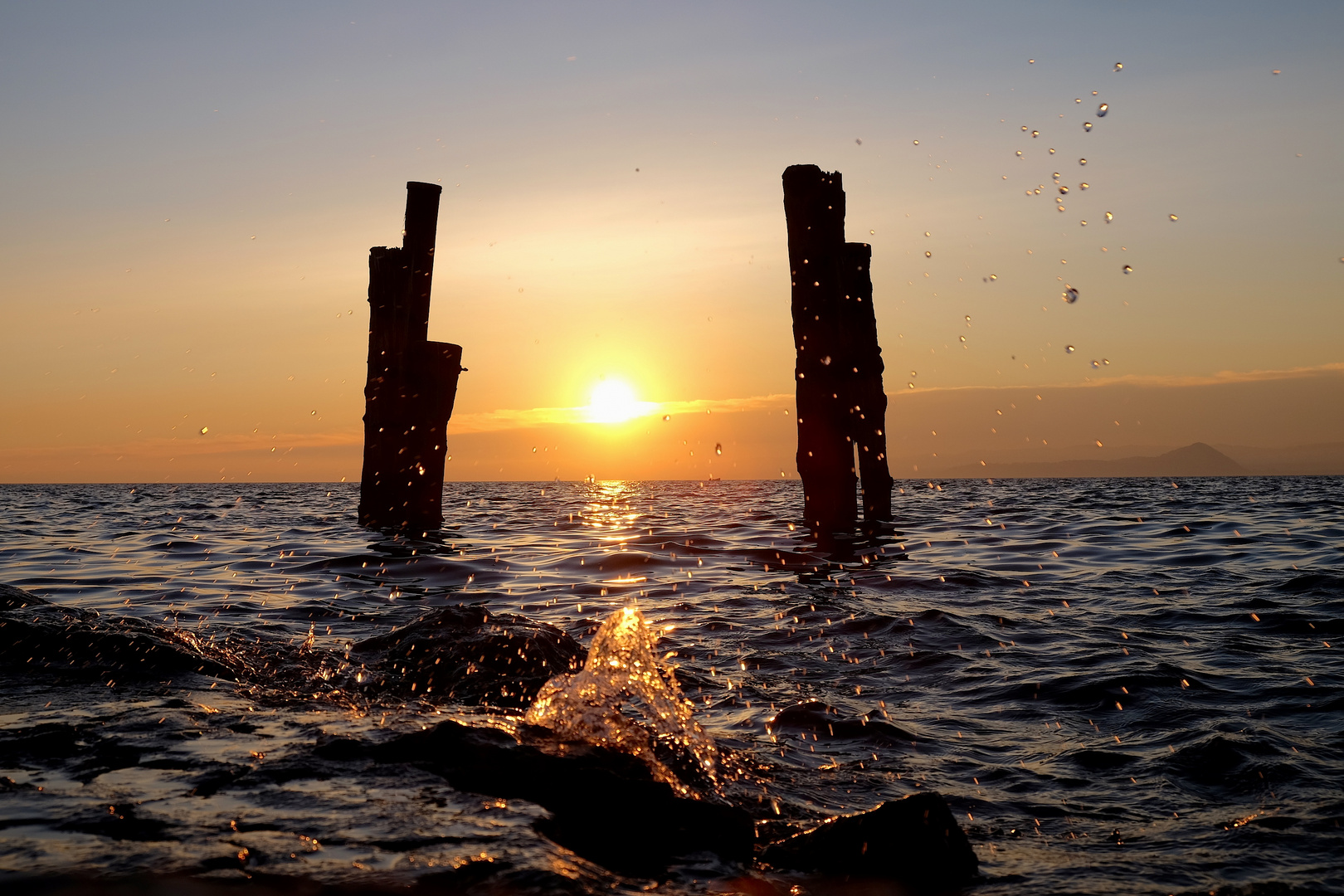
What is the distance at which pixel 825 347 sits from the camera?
33.7 feet

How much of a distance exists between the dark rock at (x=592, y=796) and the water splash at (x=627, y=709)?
0.16m

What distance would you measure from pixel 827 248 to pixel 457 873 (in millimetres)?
9063

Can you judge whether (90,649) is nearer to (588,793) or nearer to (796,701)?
(588,793)

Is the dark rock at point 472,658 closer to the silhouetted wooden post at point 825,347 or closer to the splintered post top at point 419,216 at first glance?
the silhouetted wooden post at point 825,347

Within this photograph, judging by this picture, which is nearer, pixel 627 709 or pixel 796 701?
pixel 627 709

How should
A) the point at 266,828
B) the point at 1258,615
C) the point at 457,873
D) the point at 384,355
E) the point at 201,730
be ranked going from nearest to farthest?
the point at 457,873 < the point at 266,828 < the point at 201,730 < the point at 1258,615 < the point at 384,355

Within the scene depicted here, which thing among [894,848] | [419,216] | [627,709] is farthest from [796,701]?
[419,216]

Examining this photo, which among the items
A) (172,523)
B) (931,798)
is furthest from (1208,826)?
(172,523)

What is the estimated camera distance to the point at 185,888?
2096 millimetres

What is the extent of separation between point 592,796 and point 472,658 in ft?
7.60

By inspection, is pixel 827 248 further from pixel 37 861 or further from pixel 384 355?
pixel 37 861

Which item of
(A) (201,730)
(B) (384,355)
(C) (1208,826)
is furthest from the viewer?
(B) (384,355)

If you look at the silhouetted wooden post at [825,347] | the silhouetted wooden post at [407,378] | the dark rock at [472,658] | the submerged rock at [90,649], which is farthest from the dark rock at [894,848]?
the silhouetted wooden post at [407,378]

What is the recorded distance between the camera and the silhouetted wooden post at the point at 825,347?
10305mm
